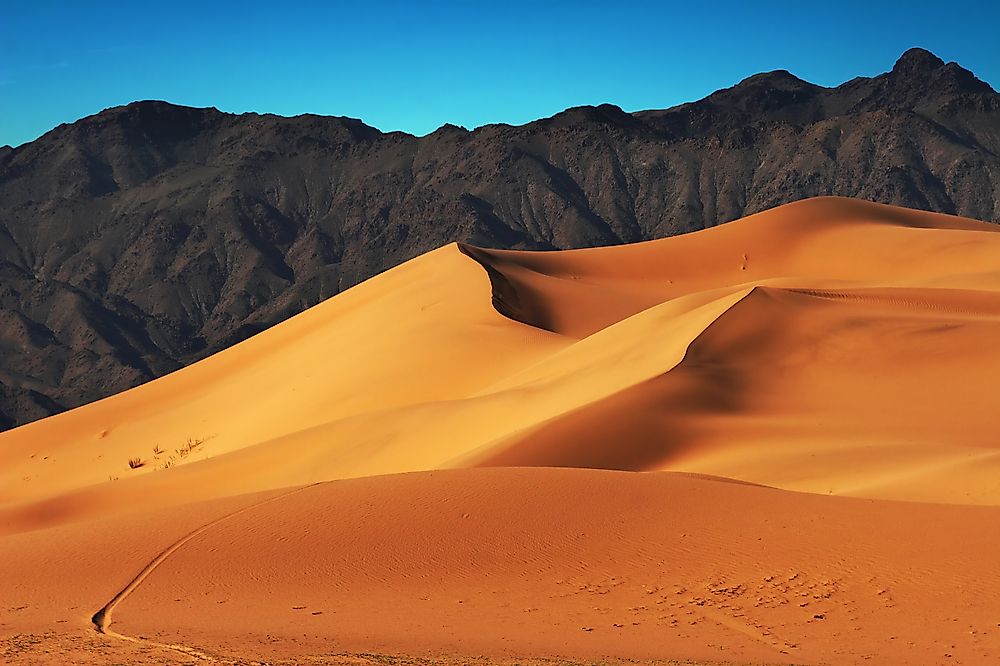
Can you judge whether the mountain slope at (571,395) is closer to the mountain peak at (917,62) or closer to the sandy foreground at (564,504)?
the sandy foreground at (564,504)

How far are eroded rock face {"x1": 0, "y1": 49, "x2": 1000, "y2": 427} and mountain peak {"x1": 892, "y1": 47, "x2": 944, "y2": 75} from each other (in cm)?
357

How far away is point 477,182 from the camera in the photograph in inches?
5157

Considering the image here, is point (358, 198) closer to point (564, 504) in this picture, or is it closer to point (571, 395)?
point (571, 395)

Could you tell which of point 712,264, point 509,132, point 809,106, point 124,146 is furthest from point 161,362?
point 809,106

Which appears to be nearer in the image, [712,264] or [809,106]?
[712,264]

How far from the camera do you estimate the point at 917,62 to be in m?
166

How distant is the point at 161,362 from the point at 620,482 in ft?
302

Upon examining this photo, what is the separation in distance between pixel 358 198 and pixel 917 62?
8538cm

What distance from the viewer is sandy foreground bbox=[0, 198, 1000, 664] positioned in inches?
276

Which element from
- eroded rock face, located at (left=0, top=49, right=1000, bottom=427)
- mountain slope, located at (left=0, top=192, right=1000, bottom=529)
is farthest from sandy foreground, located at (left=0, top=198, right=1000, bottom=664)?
eroded rock face, located at (left=0, top=49, right=1000, bottom=427)

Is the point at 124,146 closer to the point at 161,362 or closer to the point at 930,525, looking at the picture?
the point at 161,362

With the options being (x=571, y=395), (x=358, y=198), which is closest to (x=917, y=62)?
(x=358, y=198)

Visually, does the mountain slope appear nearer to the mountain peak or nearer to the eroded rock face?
the eroded rock face

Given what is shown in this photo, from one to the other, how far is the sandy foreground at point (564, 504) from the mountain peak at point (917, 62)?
492 ft
